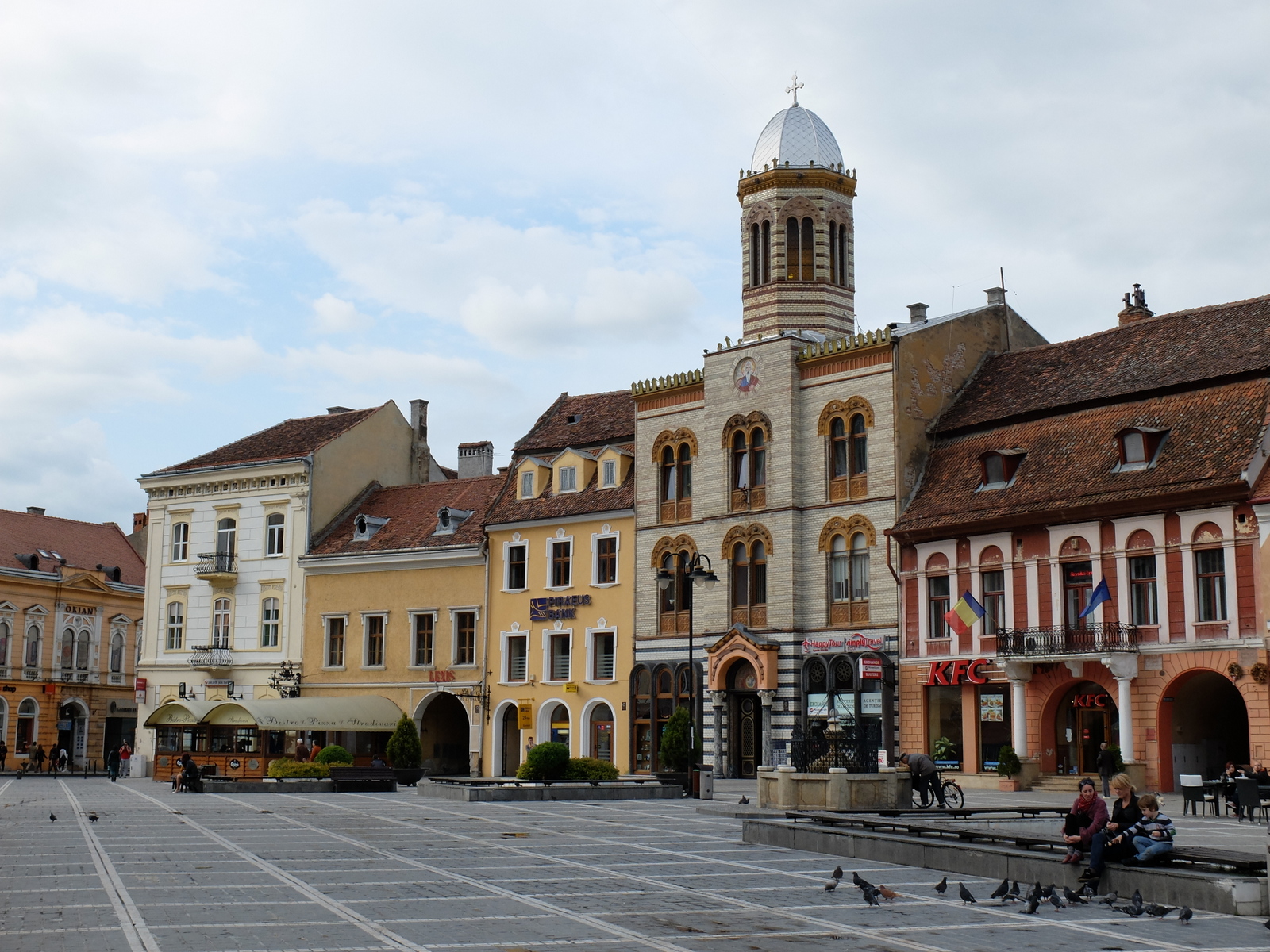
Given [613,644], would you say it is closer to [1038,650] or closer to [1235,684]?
[1038,650]

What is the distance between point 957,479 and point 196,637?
32.4m

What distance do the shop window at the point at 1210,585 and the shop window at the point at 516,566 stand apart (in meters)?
24.3

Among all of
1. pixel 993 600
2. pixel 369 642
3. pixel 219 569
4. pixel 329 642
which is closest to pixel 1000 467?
pixel 993 600

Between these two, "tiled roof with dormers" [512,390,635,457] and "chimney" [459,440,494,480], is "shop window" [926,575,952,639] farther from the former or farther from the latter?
"chimney" [459,440,494,480]

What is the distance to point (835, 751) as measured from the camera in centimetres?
2661

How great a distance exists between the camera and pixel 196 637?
6072 cm

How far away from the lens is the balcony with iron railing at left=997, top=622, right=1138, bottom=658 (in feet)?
124

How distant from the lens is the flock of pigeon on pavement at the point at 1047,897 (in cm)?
1496

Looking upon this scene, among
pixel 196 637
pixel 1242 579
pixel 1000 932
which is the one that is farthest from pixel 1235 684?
pixel 196 637

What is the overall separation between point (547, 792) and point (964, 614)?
12483 millimetres

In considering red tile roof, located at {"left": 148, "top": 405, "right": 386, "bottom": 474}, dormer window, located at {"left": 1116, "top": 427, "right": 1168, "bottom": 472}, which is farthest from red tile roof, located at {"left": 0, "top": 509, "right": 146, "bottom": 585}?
dormer window, located at {"left": 1116, "top": 427, "right": 1168, "bottom": 472}

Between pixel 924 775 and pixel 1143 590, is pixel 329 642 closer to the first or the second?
pixel 1143 590

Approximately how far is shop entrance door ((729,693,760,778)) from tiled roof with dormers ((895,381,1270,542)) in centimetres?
771

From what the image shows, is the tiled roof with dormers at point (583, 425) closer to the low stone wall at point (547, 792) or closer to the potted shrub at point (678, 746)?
the potted shrub at point (678, 746)
